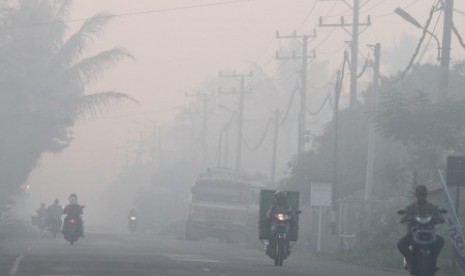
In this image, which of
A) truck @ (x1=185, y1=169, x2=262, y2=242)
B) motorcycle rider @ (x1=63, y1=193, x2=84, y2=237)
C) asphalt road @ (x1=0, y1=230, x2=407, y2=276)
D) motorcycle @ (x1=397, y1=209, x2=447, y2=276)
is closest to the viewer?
motorcycle @ (x1=397, y1=209, x2=447, y2=276)

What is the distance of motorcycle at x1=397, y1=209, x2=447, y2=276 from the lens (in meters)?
20.8

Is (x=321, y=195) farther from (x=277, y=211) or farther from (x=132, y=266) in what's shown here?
(x=132, y=266)

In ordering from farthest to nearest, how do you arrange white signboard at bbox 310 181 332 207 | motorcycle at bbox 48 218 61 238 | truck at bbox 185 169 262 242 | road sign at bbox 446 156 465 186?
truck at bbox 185 169 262 242, motorcycle at bbox 48 218 61 238, white signboard at bbox 310 181 332 207, road sign at bbox 446 156 465 186

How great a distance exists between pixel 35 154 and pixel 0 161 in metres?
3.32

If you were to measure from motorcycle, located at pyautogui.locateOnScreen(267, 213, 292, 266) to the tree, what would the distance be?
1234 inches

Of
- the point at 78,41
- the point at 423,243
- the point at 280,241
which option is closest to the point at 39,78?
the point at 78,41

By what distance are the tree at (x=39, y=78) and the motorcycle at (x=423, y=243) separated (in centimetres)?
4122

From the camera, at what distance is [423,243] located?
20.9 metres

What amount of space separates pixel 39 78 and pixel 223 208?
1137 cm

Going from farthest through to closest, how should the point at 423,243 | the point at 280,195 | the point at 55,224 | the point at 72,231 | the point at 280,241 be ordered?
the point at 55,224, the point at 72,231, the point at 280,195, the point at 280,241, the point at 423,243

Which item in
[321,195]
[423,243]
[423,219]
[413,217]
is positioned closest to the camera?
[423,243]

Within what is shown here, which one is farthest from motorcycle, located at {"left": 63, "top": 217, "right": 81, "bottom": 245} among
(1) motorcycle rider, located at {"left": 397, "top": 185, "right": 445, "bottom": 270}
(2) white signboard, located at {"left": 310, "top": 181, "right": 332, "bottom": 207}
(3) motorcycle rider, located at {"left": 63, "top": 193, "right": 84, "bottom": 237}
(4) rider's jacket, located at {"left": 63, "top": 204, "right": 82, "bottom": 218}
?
(1) motorcycle rider, located at {"left": 397, "top": 185, "right": 445, "bottom": 270}

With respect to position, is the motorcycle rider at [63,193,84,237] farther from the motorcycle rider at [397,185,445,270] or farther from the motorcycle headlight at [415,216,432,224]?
the motorcycle headlight at [415,216,432,224]

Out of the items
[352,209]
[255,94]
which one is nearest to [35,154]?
[352,209]
